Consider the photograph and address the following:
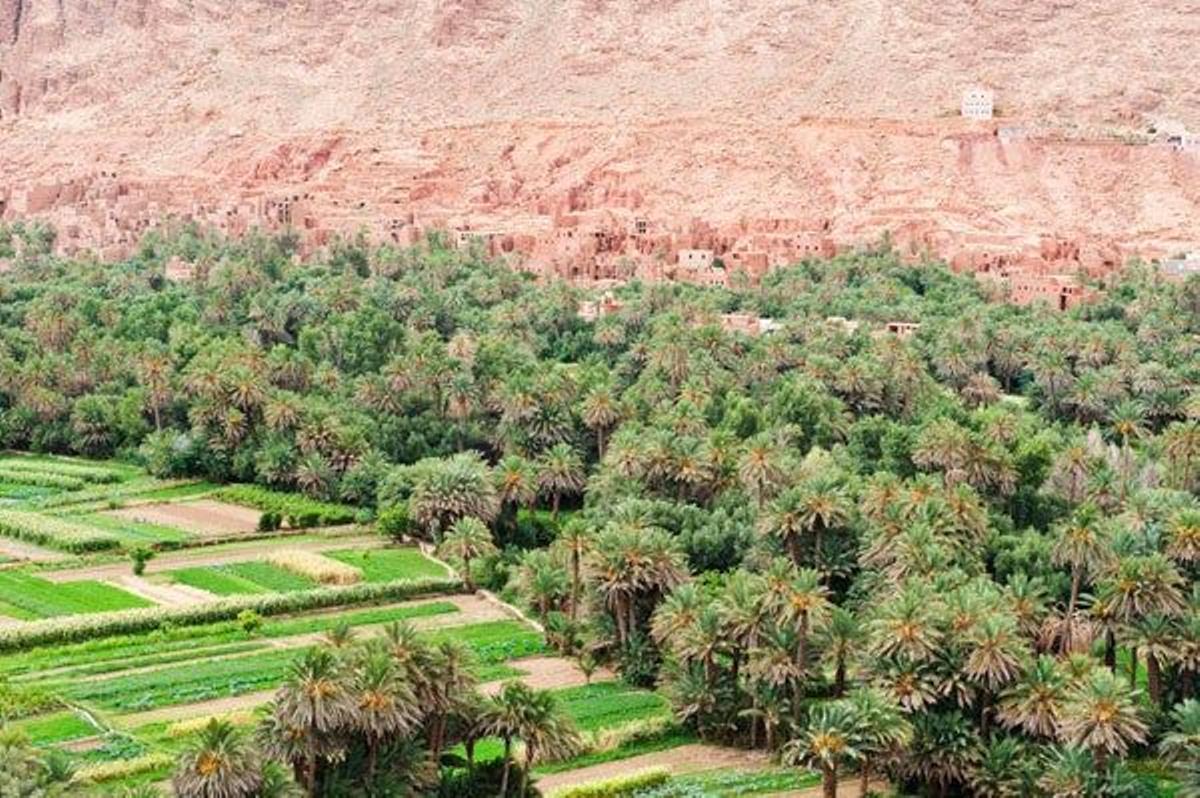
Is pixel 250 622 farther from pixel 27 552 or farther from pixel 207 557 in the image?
pixel 27 552

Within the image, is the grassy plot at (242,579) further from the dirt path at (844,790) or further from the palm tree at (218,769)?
the palm tree at (218,769)

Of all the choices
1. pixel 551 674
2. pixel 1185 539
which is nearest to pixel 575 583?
pixel 551 674

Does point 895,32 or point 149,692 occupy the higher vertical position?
point 895,32

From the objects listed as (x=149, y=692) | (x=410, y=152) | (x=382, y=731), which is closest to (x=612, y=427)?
(x=149, y=692)

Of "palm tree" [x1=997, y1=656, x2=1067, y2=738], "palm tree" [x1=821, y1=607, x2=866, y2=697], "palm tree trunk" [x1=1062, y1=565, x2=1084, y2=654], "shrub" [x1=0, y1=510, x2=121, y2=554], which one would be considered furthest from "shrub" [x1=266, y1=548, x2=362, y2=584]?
"palm tree" [x1=997, y1=656, x2=1067, y2=738]

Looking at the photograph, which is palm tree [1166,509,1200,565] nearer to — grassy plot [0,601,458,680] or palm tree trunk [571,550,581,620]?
palm tree trunk [571,550,581,620]

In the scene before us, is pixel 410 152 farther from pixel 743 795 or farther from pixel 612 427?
pixel 743 795
